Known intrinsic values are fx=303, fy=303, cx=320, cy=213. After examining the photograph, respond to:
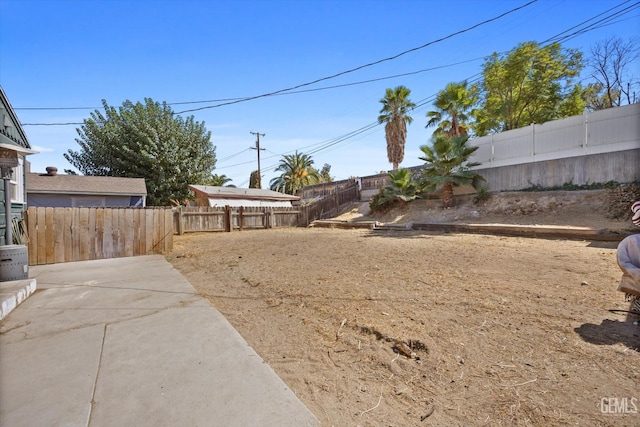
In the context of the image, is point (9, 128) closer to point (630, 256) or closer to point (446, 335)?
point (446, 335)

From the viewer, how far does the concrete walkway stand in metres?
1.96

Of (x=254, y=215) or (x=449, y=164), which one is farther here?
(x=254, y=215)

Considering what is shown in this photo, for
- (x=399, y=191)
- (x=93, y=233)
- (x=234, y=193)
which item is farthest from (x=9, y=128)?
(x=234, y=193)

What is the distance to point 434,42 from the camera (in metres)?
9.22

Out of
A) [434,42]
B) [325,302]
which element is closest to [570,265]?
[325,302]

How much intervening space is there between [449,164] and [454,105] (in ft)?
19.9

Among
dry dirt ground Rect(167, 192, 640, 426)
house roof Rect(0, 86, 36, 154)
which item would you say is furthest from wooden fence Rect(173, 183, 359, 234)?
dry dirt ground Rect(167, 192, 640, 426)

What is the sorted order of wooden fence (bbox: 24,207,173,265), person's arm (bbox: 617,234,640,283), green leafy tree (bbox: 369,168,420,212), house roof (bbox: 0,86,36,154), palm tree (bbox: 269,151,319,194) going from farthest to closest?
palm tree (bbox: 269,151,319,194) < green leafy tree (bbox: 369,168,420,212) < wooden fence (bbox: 24,207,173,265) < house roof (bbox: 0,86,36,154) < person's arm (bbox: 617,234,640,283)

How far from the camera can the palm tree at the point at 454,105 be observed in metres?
18.3

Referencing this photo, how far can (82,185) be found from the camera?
17.0m

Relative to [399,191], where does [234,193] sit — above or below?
above

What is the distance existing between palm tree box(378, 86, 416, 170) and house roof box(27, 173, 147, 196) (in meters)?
18.8

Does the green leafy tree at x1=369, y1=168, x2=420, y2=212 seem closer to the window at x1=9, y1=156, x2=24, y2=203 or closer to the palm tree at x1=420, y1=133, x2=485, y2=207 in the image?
the palm tree at x1=420, y1=133, x2=485, y2=207

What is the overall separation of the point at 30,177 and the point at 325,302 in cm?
1996
